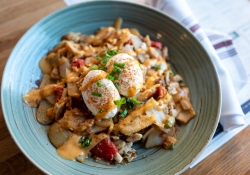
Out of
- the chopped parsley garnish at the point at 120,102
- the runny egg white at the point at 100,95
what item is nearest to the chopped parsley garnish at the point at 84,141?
the runny egg white at the point at 100,95

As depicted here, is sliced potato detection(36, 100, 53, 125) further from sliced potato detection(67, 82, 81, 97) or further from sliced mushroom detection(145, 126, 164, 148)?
sliced mushroom detection(145, 126, 164, 148)

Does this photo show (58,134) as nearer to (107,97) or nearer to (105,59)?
(107,97)

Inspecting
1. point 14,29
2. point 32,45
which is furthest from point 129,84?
point 14,29

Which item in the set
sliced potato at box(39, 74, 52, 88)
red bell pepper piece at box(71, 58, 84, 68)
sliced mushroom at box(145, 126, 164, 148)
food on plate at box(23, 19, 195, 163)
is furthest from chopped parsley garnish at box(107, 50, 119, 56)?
sliced mushroom at box(145, 126, 164, 148)

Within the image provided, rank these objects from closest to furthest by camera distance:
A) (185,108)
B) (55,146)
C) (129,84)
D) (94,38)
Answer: (55,146), (129,84), (185,108), (94,38)

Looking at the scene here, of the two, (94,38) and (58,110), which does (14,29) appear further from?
(58,110)

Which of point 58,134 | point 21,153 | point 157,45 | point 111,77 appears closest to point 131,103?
point 111,77
